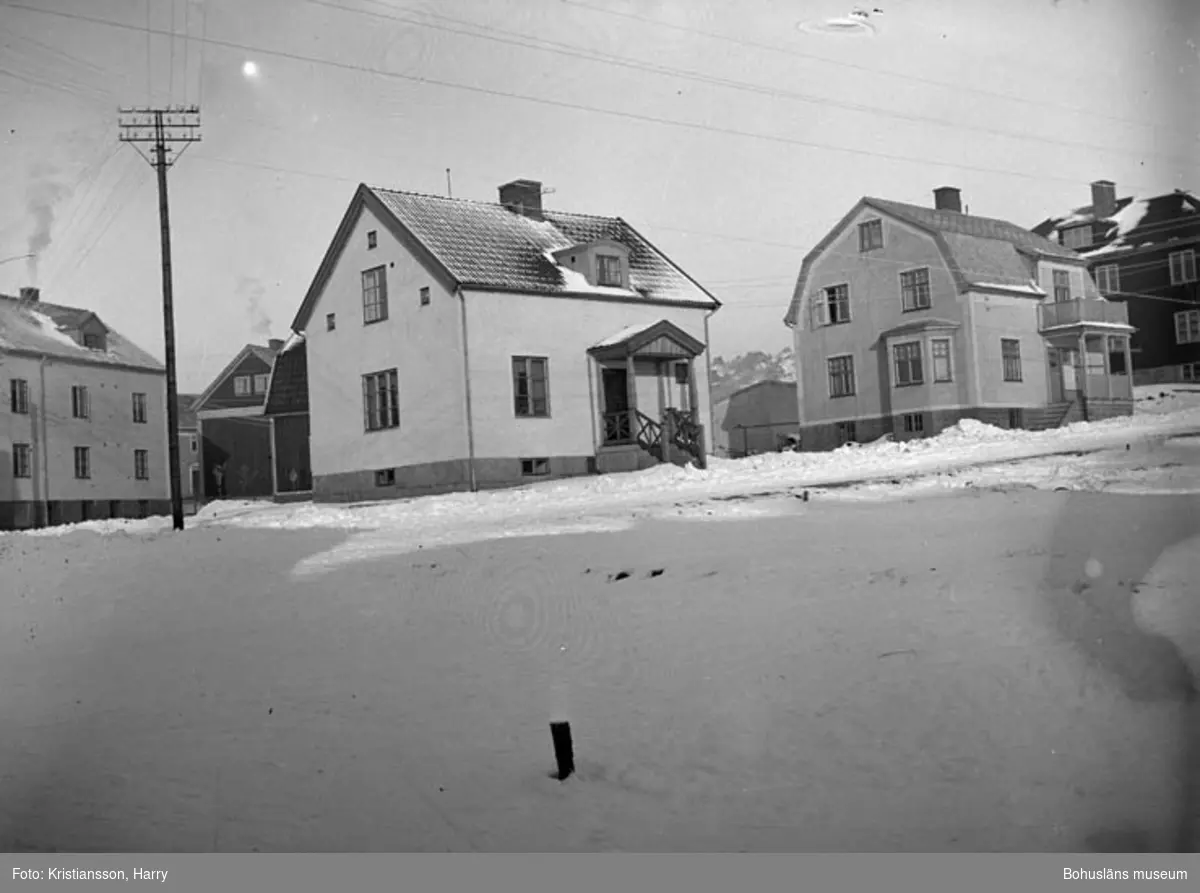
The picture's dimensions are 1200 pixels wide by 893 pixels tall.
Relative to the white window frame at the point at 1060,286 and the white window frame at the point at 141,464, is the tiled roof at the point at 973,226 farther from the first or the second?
the white window frame at the point at 141,464

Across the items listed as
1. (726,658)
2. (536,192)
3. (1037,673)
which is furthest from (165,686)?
(1037,673)

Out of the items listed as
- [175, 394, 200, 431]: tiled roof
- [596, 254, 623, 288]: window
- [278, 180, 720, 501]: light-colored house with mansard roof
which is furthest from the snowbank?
[596, 254, 623, 288]: window

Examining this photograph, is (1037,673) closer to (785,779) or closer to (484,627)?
(785,779)

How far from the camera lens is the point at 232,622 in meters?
3.24

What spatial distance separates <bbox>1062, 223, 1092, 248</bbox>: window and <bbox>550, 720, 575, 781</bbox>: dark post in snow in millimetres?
2714

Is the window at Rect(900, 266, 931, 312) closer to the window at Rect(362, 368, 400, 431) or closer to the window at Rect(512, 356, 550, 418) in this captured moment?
the window at Rect(512, 356, 550, 418)

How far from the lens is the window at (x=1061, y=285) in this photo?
416 centimetres

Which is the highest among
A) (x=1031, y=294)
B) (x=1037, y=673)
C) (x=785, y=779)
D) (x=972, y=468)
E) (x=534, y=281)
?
(x=534, y=281)

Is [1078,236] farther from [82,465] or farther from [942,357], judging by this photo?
[82,465]

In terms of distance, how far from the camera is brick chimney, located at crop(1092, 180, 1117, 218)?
11.8 ft

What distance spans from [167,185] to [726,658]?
2.68 metres

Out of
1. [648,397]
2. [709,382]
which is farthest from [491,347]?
[709,382]

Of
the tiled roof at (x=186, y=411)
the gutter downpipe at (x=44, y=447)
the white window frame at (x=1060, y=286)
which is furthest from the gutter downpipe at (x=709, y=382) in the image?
the gutter downpipe at (x=44, y=447)

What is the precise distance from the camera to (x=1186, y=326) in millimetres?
3514
